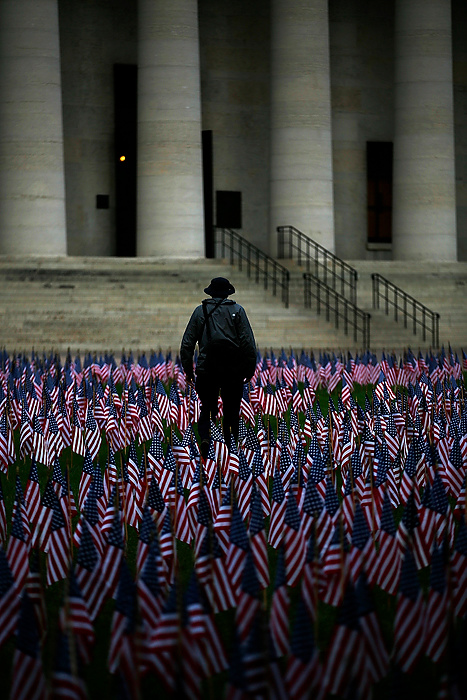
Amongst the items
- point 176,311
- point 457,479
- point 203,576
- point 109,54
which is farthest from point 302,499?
point 109,54

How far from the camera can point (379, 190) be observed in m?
40.6

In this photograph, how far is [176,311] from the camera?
27922mm

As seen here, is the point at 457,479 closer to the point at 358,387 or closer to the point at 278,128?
the point at 358,387

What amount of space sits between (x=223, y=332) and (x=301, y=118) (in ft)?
79.6

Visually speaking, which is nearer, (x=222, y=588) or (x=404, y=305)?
(x=222, y=588)

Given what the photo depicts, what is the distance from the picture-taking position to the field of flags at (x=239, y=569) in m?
5.07

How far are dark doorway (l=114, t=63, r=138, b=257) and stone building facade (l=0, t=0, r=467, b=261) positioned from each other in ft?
0.16

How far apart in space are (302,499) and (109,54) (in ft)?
Answer: 104

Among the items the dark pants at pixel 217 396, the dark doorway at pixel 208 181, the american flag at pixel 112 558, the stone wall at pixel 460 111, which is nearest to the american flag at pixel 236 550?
the american flag at pixel 112 558

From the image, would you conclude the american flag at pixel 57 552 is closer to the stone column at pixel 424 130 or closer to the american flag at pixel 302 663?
the american flag at pixel 302 663

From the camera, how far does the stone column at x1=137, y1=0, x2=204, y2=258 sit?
105ft

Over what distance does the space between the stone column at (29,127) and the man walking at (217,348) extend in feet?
70.5

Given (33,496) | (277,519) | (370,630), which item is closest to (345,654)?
(370,630)

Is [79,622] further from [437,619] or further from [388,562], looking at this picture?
[388,562]
